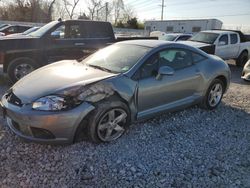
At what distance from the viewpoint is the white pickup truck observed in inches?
463

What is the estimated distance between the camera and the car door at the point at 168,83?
4129 mm

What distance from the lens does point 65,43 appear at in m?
7.48

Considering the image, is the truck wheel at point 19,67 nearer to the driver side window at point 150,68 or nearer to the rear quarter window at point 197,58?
the driver side window at point 150,68

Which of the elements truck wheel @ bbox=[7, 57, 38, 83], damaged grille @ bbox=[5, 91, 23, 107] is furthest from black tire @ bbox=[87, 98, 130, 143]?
truck wheel @ bbox=[7, 57, 38, 83]

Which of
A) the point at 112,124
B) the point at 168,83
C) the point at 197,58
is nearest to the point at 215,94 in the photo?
the point at 197,58

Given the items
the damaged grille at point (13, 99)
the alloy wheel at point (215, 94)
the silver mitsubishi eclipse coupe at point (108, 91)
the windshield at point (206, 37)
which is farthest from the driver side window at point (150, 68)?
the windshield at point (206, 37)

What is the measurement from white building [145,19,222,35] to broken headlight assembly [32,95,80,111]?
30.9 meters

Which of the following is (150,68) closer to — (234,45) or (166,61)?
(166,61)

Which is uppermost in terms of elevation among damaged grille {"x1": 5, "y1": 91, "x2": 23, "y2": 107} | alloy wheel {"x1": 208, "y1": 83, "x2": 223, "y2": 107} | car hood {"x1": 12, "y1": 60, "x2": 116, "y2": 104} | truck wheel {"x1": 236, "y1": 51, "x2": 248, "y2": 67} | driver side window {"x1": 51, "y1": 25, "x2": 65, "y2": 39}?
driver side window {"x1": 51, "y1": 25, "x2": 65, "y2": 39}

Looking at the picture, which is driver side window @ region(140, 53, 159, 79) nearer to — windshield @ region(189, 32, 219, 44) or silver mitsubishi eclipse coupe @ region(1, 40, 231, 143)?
silver mitsubishi eclipse coupe @ region(1, 40, 231, 143)

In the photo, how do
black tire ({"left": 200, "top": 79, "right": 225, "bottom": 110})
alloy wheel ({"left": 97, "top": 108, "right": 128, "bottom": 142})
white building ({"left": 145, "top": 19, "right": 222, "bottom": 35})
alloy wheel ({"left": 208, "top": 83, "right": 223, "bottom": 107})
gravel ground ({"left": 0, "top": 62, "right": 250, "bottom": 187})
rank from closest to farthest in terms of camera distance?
gravel ground ({"left": 0, "top": 62, "right": 250, "bottom": 187}), alloy wheel ({"left": 97, "top": 108, "right": 128, "bottom": 142}), black tire ({"left": 200, "top": 79, "right": 225, "bottom": 110}), alloy wheel ({"left": 208, "top": 83, "right": 223, "bottom": 107}), white building ({"left": 145, "top": 19, "right": 222, "bottom": 35})

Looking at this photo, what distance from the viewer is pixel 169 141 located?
4.03 meters

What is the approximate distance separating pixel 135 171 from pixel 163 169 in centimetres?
37

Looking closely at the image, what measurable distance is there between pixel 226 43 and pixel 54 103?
422 inches
